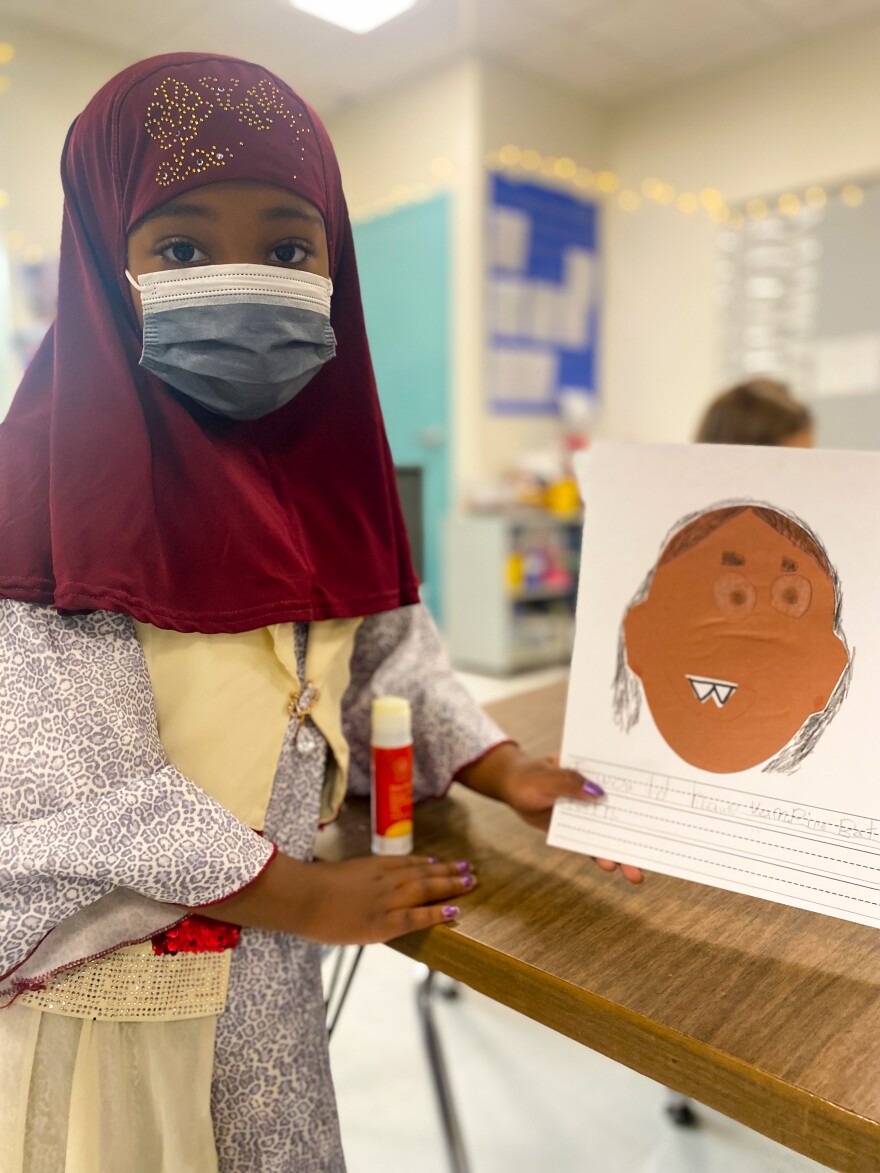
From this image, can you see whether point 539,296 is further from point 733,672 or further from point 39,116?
point 733,672

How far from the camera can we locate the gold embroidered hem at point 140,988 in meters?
0.63

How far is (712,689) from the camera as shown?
0.70m

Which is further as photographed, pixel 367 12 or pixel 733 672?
pixel 367 12

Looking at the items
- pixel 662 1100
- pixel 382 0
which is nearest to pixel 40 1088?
pixel 662 1100

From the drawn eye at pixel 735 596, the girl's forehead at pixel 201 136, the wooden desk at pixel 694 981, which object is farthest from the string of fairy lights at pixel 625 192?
the wooden desk at pixel 694 981

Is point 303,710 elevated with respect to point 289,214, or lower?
lower

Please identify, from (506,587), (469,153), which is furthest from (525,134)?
(506,587)

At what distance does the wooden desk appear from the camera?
49 cm

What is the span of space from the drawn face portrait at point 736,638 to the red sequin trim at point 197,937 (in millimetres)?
365

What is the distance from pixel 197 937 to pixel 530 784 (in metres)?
0.30

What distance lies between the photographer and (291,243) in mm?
649

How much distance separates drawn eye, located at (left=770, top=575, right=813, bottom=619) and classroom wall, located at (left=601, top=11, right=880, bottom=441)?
3.83 m

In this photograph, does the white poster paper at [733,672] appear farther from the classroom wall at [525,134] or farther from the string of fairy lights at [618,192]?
the classroom wall at [525,134]

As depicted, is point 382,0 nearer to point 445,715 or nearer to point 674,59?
point 674,59
